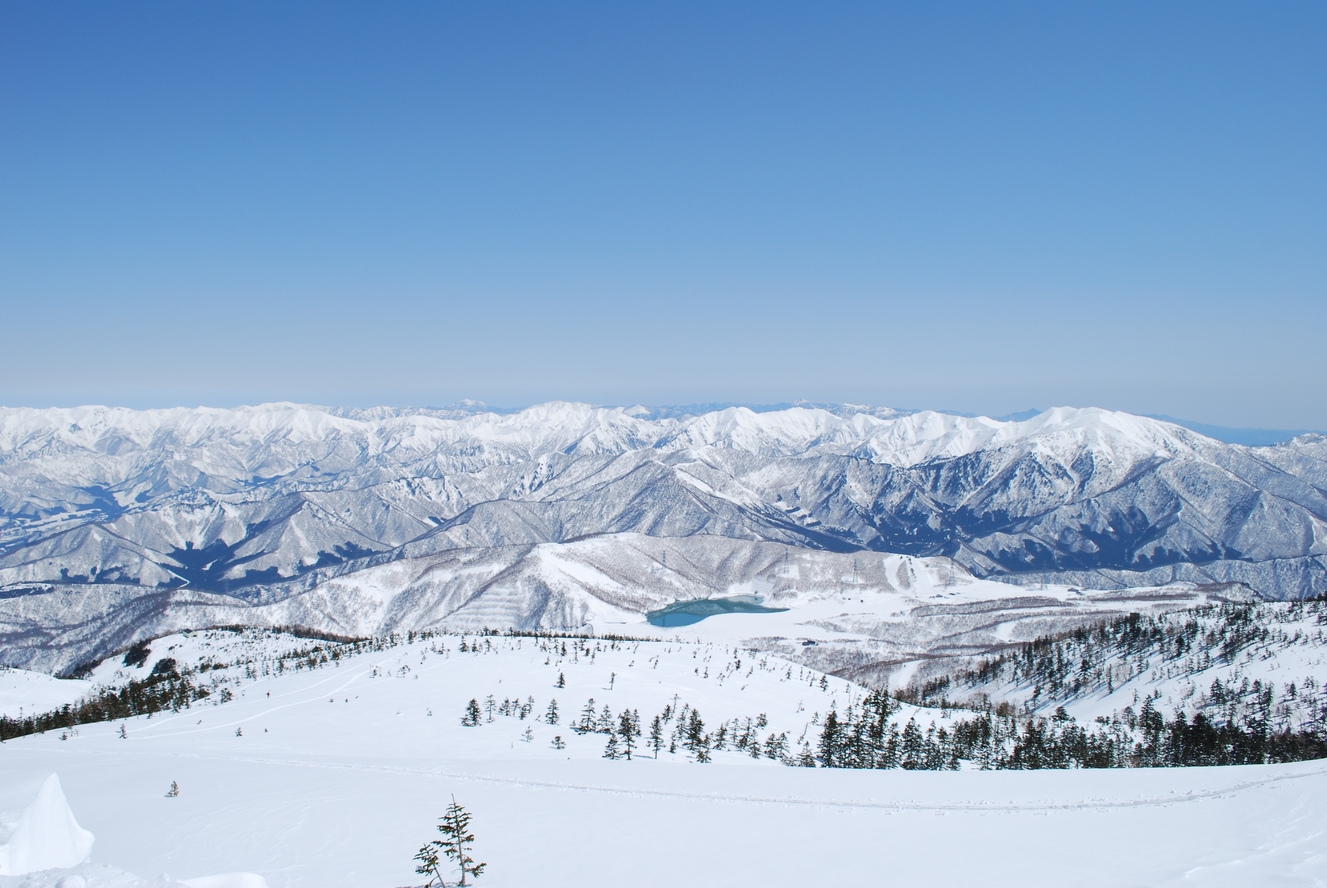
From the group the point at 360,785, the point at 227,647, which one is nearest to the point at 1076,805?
the point at 360,785

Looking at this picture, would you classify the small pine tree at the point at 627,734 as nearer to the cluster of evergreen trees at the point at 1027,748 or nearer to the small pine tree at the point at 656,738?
the small pine tree at the point at 656,738

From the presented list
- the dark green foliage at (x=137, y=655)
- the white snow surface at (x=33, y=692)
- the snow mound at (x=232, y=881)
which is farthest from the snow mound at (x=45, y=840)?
the dark green foliage at (x=137, y=655)

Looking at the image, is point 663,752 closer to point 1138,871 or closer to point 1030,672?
point 1138,871

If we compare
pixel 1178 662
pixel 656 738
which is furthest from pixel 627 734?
pixel 1178 662

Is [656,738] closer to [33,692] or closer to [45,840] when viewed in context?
[45,840]

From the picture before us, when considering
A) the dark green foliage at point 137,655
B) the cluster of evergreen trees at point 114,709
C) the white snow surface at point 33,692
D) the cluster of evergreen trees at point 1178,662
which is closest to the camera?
the cluster of evergreen trees at point 114,709

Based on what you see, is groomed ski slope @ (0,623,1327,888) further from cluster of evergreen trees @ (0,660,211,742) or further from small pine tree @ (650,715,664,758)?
cluster of evergreen trees @ (0,660,211,742)

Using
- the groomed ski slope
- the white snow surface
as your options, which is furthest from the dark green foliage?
the groomed ski slope
